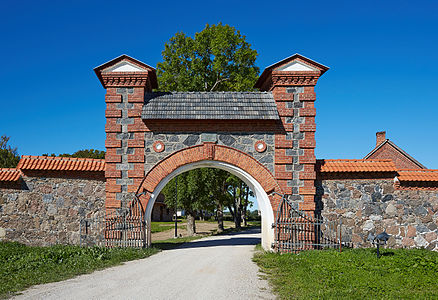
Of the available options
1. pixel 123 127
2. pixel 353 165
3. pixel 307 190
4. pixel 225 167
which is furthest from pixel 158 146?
pixel 353 165

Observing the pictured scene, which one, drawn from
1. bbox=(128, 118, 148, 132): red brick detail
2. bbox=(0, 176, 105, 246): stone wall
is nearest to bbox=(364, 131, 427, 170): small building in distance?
bbox=(128, 118, 148, 132): red brick detail

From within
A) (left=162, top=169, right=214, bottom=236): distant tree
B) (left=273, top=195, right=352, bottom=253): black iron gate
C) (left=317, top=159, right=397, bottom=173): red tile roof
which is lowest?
(left=273, top=195, right=352, bottom=253): black iron gate

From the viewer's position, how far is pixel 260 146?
12562mm

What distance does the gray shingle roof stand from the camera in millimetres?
12297

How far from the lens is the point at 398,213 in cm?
1270

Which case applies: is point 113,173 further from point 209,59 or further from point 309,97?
point 209,59

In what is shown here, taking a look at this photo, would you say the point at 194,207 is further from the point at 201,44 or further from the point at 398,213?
the point at 398,213

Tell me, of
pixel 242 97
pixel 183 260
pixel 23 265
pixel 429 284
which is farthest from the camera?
pixel 242 97

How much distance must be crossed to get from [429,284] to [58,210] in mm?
10767

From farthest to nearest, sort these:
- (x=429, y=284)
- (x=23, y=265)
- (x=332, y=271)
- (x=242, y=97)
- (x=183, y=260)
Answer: (x=242, y=97)
(x=183, y=260)
(x=23, y=265)
(x=332, y=271)
(x=429, y=284)

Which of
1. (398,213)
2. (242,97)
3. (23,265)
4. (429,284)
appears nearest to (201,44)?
(242,97)

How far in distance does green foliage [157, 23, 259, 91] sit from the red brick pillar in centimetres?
1064

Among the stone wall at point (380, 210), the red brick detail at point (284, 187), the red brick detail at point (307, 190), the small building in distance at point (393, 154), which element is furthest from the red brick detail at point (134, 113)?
the small building in distance at point (393, 154)

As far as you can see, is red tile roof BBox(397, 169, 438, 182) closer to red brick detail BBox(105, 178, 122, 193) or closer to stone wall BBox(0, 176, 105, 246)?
red brick detail BBox(105, 178, 122, 193)
